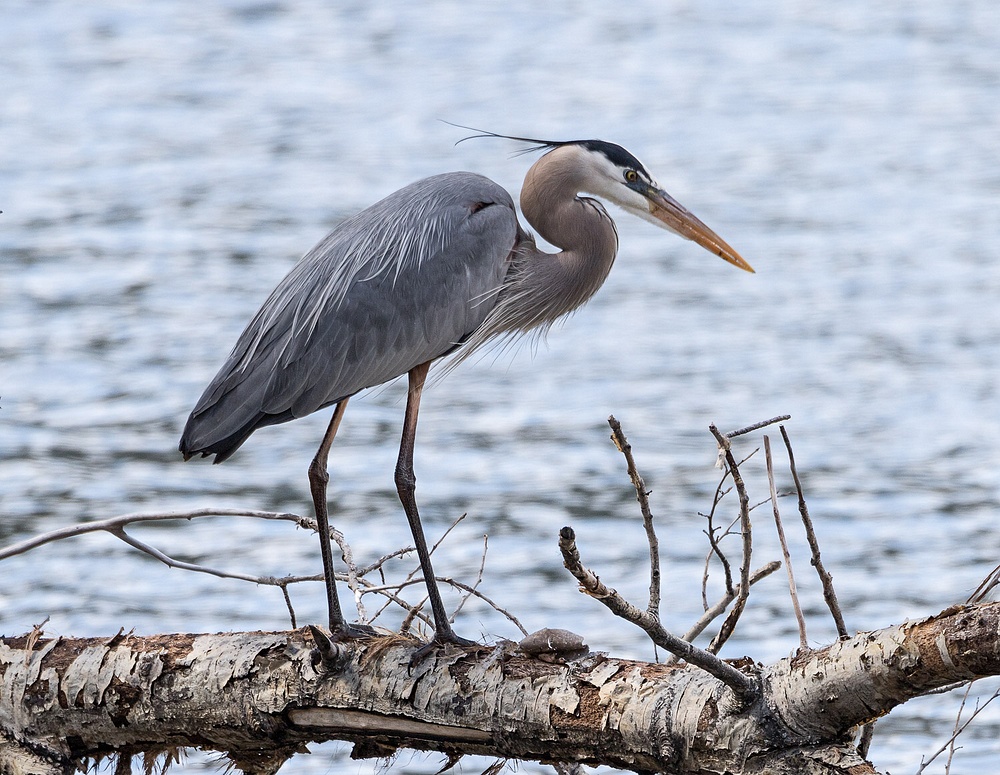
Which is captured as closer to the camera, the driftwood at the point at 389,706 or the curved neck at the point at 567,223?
the driftwood at the point at 389,706

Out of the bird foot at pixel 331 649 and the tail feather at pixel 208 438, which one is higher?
the tail feather at pixel 208 438

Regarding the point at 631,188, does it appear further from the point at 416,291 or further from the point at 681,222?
the point at 416,291

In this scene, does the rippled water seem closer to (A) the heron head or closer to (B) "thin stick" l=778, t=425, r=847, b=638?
(B) "thin stick" l=778, t=425, r=847, b=638

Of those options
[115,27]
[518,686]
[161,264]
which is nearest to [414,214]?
[518,686]

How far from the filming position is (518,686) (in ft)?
10.0

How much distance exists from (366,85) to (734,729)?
1203cm

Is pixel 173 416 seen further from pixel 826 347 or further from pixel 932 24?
pixel 932 24

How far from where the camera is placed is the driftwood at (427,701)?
277 centimetres

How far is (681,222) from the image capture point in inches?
175

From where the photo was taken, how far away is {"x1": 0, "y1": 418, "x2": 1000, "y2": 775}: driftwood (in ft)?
9.09

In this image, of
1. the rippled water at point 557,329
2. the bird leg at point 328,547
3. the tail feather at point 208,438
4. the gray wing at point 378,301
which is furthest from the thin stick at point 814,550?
the tail feather at point 208,438

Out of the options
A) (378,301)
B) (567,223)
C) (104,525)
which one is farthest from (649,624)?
(567,223)

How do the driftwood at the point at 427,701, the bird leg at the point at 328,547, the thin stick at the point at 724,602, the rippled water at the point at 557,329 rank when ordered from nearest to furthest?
the driftwood at the point at 427,701 < the thin stick at the point at 724,602 < the bird leg at the point at 328,547 < the rippled water at the point at 557,329

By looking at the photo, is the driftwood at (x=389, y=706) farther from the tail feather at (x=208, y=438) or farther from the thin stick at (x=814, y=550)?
the tail feather at (x=208, y=438)
